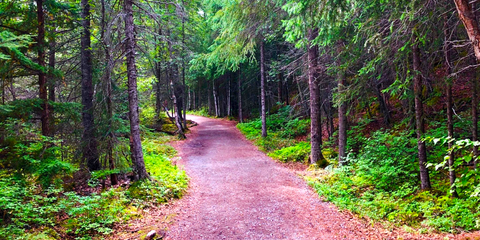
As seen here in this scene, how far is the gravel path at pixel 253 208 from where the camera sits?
17.6 feet

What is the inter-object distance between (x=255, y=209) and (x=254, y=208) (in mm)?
74

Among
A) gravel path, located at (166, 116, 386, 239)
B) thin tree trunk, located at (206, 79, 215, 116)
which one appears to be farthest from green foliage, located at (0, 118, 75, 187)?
thin tree trunk, located at (206, 79, 215, 116)

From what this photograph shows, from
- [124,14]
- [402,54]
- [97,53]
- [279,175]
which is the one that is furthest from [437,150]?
[97,53]

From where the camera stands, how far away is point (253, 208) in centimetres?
669

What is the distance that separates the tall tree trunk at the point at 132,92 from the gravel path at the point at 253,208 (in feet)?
5.73

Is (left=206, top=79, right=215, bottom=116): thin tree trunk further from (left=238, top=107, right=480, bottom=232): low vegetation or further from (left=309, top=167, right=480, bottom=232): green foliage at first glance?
(left=309, top=167, right=480, bottom=232): green foliage

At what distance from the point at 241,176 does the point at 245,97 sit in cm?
2110

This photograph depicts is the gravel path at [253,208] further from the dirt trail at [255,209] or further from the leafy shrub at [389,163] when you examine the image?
the leafy shrub at [389,163]

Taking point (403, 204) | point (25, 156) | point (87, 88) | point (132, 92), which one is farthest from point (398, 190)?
point (87, 88)

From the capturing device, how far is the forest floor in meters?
5.29

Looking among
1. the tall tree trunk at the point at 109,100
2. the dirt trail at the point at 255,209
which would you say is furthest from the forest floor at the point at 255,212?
the tall tree trunk at the point at 109,100

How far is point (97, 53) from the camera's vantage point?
28.3 feet

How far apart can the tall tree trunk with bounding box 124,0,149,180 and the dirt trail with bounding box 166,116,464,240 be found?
5.56 ft

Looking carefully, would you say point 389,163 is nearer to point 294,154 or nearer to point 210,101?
point 294,154
